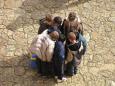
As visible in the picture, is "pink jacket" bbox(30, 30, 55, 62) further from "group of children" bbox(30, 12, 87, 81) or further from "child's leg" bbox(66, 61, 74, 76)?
"child's leg" bbox(66, 61, 74, 76)

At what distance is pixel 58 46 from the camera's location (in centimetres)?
898

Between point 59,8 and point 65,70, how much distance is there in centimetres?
300

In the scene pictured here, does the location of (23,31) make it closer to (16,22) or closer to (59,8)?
(16,22)

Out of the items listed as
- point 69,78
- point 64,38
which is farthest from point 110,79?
point 64,38

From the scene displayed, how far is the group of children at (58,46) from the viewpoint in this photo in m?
9.00

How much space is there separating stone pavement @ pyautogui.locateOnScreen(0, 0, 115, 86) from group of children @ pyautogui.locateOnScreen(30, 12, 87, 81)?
60cm

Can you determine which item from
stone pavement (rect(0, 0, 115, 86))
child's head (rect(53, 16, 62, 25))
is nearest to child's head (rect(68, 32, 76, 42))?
child's head (rect(53, 16, 62, 25))

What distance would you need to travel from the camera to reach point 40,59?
937 cm

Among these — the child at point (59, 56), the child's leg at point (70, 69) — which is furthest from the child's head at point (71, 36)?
the child's leg at point (70, 69)

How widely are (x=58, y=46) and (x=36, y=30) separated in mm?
2554

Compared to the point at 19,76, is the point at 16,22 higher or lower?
higher

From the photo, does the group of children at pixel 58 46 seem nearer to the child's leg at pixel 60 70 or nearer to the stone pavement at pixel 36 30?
the child's leg at pixel 60 70

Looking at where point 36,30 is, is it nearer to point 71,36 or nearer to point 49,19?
point 49,19

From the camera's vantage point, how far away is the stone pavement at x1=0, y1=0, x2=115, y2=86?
10109mm
